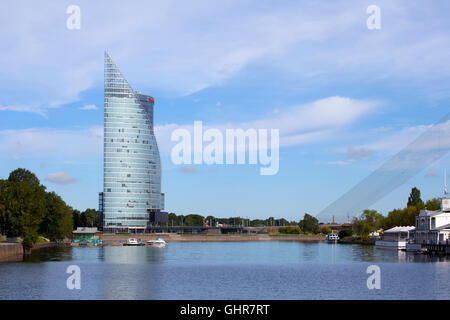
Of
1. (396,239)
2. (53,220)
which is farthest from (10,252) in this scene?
(396,239)

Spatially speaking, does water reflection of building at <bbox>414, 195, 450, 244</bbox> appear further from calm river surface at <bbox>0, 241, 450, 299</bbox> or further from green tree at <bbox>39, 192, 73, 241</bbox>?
green tree at <bbox>39, 192, 73, 241</bbox>

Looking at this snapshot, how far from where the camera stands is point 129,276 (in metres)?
67.6

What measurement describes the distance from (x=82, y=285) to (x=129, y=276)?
401 inches

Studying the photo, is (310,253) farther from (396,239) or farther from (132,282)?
(132,282)

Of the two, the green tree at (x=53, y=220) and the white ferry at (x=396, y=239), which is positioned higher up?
the green tree at (x=53, y=220)

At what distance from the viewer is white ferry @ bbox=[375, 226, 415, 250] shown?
151087mm

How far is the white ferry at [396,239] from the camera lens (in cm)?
15109

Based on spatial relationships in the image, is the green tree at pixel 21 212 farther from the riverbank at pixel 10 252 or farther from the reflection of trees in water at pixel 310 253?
the reflection of trees in water at pixel 310 253

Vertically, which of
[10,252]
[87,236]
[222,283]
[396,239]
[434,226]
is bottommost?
[87,236]

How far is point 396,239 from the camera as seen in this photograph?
521ft

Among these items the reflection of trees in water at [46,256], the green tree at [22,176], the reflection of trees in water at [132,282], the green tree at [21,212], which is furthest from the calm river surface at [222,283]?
the green tree at [22,176]

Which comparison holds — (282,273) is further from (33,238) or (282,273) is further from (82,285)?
(33,238)

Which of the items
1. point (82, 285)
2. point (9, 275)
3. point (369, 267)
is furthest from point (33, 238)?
point (369, 267)
